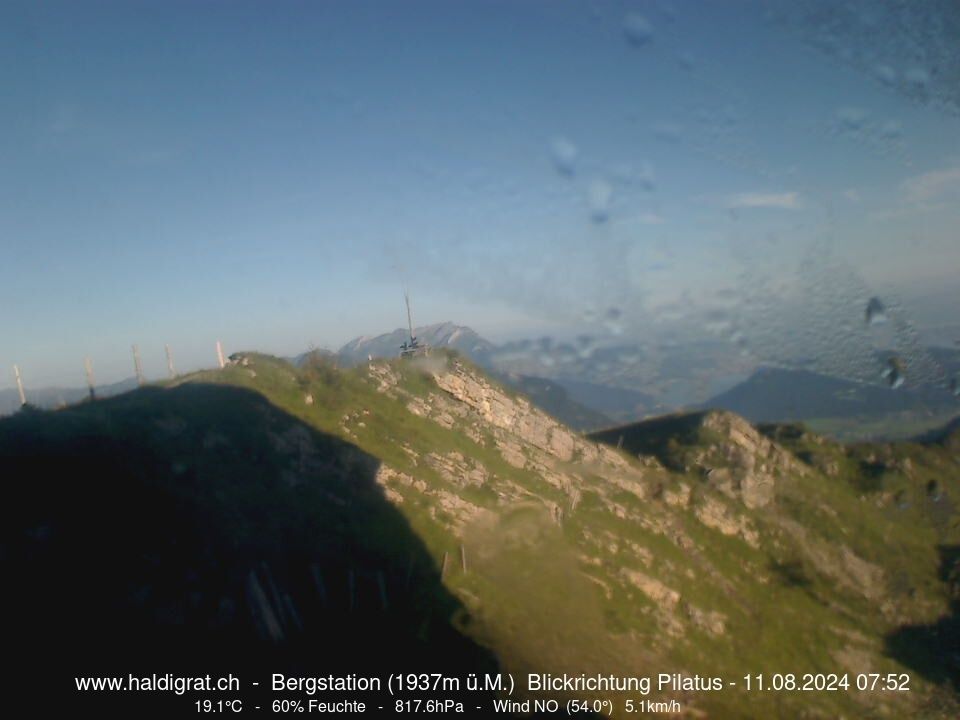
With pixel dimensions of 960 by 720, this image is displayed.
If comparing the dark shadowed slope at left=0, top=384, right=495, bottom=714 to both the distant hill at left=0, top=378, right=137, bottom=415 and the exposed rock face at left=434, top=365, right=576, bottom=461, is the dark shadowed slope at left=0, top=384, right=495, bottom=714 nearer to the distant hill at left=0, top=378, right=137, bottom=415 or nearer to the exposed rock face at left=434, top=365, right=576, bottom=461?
the distant hill at left=0, top=378, right=137, bottom=415

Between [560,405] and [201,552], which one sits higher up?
[201,552]

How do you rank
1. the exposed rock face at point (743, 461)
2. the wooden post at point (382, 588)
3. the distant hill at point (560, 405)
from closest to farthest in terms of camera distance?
the wooden post at point (382, 588), the exposed rock face at point (743, 461), the distant hill at point (560, 405)

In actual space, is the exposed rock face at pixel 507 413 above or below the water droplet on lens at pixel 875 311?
below

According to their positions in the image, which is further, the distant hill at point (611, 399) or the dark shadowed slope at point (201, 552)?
the distant hill at point (611, 399)

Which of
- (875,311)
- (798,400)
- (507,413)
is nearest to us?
(875,311)

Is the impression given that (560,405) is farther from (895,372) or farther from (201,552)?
(895,372)

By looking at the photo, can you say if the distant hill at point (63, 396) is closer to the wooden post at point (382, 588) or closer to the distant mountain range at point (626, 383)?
the distant mountain range at point (626, 383)

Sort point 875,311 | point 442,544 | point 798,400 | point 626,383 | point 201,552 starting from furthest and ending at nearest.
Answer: point 626,383 < point 798,400 < point 442,544 < point 201,552 < point 875,311

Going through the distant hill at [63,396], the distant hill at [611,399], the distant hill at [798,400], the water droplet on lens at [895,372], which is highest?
the distant hill at [63,396]

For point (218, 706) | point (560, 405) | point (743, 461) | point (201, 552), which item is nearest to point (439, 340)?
point (560, 405)

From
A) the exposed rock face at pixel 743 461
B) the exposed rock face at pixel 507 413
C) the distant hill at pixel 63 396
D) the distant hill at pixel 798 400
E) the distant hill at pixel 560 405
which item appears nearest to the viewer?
the distant hill at pixel 63 396

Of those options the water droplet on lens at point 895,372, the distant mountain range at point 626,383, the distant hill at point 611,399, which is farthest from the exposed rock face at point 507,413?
the distant hill at point 611,399
